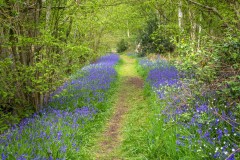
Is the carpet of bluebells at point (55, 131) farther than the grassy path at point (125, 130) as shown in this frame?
No

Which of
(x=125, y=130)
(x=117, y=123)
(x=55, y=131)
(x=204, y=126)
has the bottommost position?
(x=117, y=123)

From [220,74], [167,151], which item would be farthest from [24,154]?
[220,74]

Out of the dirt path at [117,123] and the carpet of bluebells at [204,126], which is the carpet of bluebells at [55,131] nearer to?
the dirt path at [117,123]

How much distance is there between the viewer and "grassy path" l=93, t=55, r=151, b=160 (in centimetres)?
636

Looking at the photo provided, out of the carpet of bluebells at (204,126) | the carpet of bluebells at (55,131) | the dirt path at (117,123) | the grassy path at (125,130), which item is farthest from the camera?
the dirt path at (117,123)

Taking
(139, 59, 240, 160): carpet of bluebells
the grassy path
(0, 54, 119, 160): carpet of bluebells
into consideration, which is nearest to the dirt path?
the grassy path

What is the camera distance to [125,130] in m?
7.76

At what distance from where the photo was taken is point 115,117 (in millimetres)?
9336

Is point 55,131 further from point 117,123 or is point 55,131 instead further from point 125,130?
point 117,123

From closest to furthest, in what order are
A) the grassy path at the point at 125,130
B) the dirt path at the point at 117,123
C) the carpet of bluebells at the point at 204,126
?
the carpet of bluebells at the point at 204,126
the grassy path at the point at 125,130
the dirt path at the point at 117,123

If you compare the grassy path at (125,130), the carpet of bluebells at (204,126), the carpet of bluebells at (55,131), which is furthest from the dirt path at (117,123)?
the carpet of bluebells at (204,126)

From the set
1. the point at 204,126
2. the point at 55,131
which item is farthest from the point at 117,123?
the point at 204,126

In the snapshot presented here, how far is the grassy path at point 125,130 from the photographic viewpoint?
6359 mm

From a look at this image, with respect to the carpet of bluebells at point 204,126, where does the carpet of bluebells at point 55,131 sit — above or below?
below
